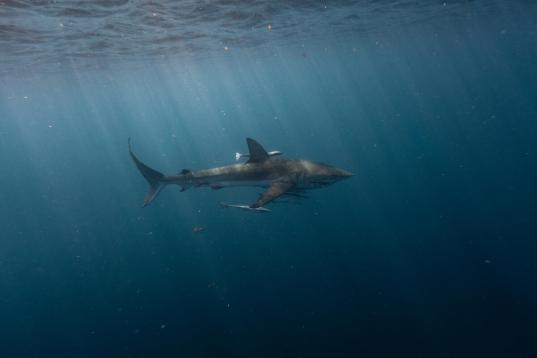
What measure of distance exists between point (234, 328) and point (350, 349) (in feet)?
15.1

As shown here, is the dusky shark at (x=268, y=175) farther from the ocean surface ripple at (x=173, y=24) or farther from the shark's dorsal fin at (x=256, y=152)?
the ocean surface ripple at (x=173, y=24)

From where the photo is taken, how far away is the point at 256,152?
11.1 metres

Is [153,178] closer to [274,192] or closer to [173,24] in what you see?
[274,192]

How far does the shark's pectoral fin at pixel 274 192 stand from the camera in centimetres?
858

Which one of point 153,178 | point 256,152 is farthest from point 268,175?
point 153,178

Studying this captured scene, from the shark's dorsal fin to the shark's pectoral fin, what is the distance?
124 cm

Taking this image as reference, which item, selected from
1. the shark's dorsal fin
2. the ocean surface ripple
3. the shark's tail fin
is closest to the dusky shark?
the shark's dorsal fin

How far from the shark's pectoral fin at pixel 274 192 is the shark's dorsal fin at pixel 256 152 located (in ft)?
4.07

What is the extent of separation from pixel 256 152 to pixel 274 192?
2202mm

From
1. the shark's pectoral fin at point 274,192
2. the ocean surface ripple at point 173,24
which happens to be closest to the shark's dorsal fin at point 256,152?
the shark's pectoral fin at point 274,192

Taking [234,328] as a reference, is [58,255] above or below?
above

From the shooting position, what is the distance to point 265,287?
52.2ft

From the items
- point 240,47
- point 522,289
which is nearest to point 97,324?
point 522,289

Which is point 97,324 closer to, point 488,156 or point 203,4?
point 203,4
